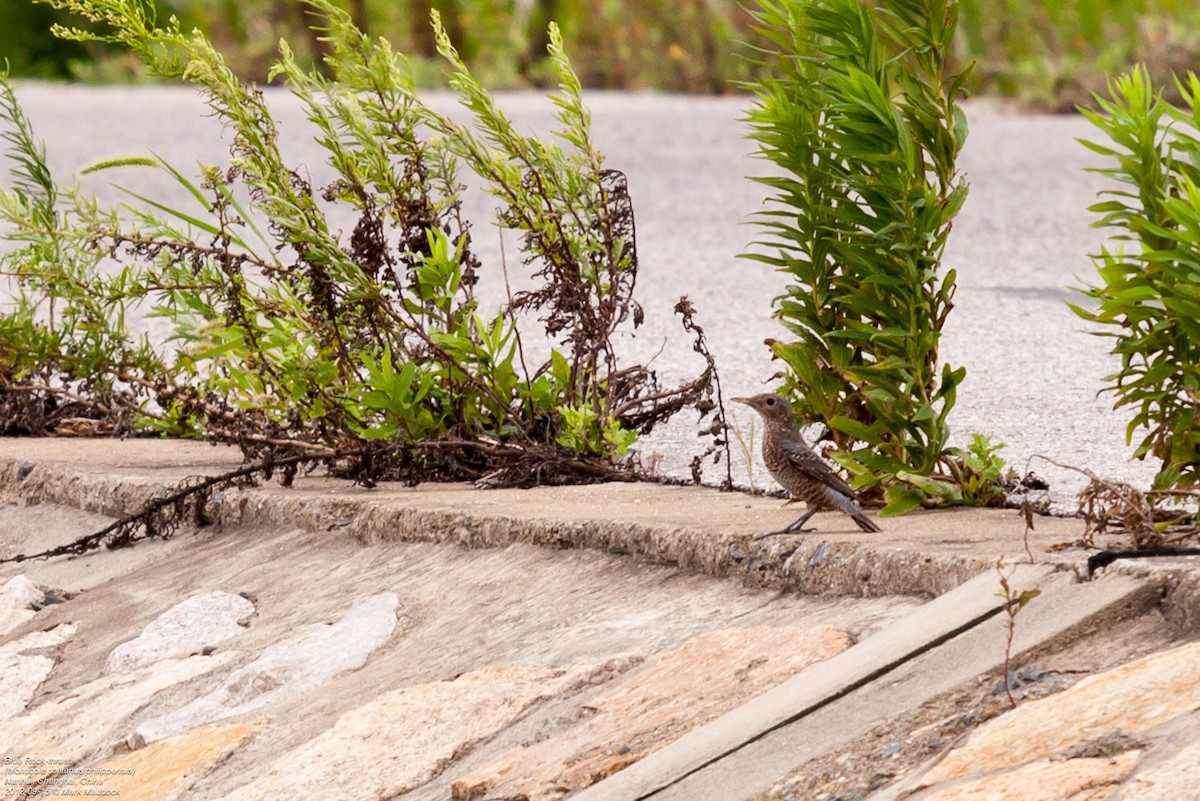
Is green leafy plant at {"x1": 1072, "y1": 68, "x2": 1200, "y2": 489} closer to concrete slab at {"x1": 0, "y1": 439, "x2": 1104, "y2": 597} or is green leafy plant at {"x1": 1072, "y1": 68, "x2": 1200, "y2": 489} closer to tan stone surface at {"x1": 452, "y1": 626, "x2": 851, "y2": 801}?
concrete slab at {"x1": 0, "y1": 439, "x2": 1104, "y2": 597}

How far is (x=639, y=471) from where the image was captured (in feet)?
14.5

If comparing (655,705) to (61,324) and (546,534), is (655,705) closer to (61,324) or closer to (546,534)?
(546,534)

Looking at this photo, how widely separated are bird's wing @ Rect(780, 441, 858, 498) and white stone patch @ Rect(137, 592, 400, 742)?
0.90 meters

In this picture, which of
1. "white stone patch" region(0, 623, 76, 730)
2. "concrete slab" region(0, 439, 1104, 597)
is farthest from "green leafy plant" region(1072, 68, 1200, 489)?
"white stone patch" region(0, 623, 76, 730)

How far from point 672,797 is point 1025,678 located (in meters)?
0.54

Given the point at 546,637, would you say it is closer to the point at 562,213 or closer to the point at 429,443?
the point at 429,443

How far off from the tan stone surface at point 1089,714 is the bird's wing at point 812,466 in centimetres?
101

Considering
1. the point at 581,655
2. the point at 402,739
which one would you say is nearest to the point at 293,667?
the point at 402,739

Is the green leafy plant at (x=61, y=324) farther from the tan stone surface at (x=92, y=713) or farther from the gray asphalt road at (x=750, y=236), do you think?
the gray asphalt road at (x=750, y=236)

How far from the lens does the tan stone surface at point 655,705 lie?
2.73 meters

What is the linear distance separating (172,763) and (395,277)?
1.53 meters

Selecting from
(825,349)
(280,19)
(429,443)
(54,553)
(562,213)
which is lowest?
(54,553)

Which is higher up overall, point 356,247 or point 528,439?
point 356,247

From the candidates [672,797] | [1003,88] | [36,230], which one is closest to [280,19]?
[1003,88]
